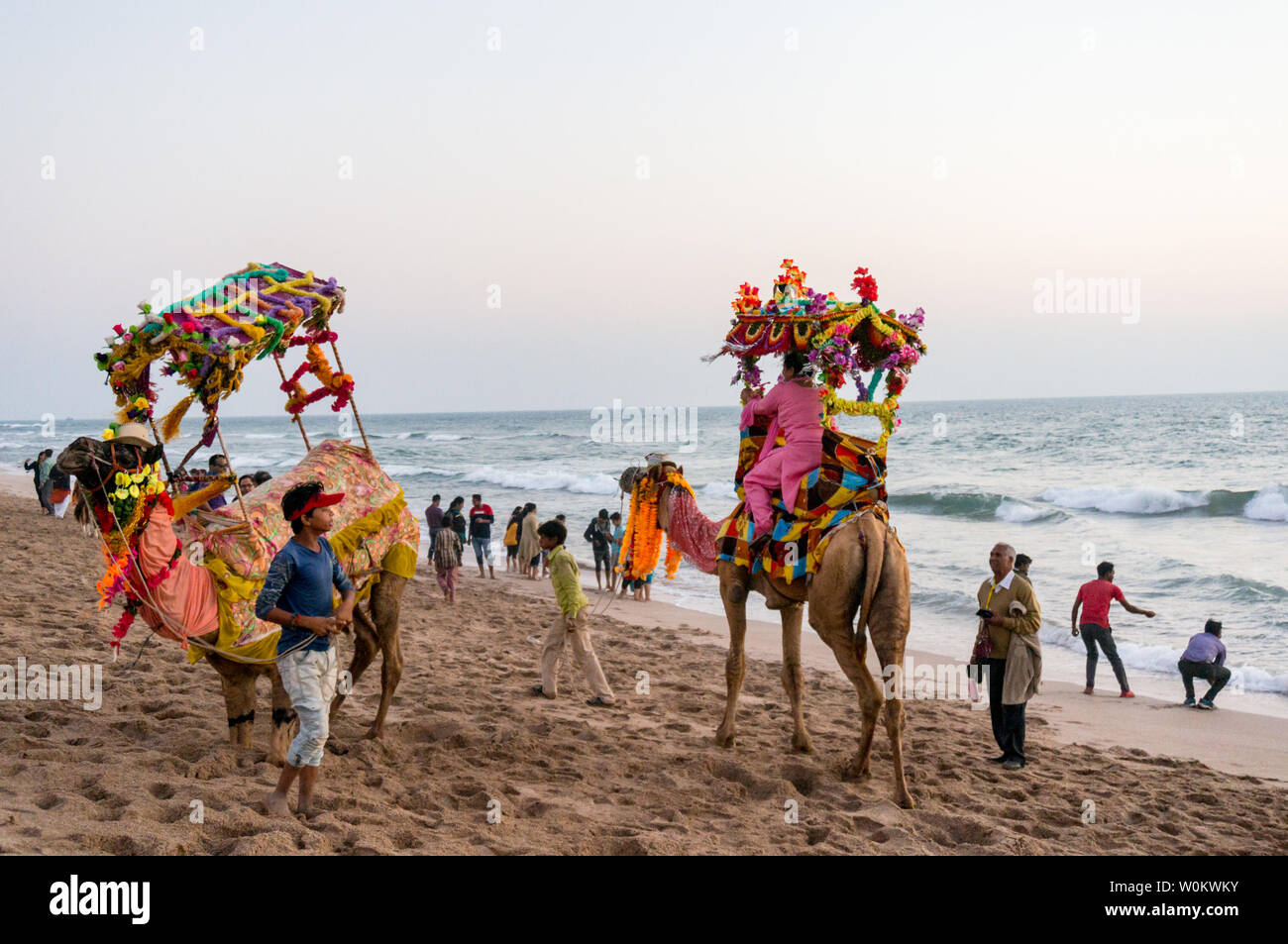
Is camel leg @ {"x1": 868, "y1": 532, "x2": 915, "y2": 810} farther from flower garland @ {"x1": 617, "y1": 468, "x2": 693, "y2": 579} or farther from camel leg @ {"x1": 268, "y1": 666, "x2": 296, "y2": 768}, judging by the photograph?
camel leg @ {"x1": 268, "y1": 666, "x2": 296, "y2": 768}

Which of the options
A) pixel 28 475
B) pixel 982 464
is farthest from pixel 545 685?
pixel 28 475

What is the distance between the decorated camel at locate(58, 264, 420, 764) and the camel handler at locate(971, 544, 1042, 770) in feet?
15.7

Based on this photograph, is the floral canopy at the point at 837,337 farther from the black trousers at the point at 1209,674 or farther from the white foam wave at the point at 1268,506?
the white foam wave at the point at 1268,506

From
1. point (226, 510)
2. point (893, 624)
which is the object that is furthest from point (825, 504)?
point (226, 510)

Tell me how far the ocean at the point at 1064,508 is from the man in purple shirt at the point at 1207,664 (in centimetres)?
63

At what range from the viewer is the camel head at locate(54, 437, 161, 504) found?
19.4ft

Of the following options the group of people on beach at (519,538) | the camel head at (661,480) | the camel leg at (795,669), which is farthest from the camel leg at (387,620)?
the group of people on beach at (519,538)

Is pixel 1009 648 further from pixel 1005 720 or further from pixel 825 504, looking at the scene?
pixel 825 504

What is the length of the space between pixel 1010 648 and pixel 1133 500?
2631 cm

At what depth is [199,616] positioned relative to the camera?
21.1 ft

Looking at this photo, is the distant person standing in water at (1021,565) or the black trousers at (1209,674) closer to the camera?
the distant person standing in water at (1021,565)

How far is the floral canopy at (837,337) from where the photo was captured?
24.5ft

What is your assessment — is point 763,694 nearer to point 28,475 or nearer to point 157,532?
point 157,532
